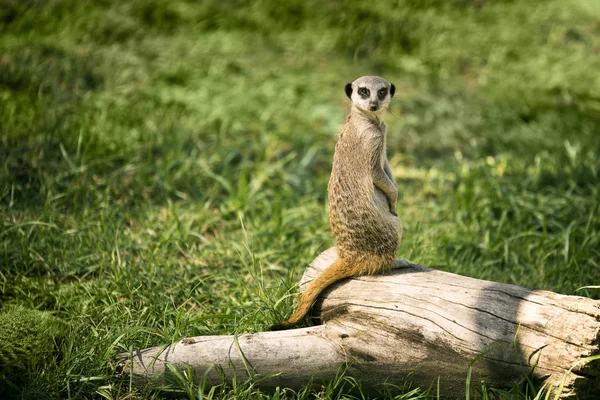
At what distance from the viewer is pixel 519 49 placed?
25.1 ft

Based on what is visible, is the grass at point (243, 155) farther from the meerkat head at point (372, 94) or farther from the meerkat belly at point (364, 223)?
the meerkat head at point (372, 94)

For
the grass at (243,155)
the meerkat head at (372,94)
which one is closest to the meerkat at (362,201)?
the meerkat head at (372,94)

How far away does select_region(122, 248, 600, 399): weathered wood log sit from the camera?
2.70m

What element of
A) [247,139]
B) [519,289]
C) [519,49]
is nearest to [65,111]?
[247,139]

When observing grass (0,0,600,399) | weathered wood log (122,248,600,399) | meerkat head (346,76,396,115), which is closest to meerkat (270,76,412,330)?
meerkat head (346,76,396,115)

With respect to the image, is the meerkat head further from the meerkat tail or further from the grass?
the grass

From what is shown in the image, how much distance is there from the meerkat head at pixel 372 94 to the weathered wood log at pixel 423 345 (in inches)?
37.2

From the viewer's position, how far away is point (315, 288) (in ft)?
10.3

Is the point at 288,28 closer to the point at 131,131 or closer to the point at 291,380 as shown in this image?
the point at 131,131

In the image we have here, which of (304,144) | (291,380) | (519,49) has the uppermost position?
(519,49)

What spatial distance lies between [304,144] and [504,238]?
221 cm

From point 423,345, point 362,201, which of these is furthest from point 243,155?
point 423,345

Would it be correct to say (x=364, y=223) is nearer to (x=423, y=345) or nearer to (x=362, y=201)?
(x=362, y=201)

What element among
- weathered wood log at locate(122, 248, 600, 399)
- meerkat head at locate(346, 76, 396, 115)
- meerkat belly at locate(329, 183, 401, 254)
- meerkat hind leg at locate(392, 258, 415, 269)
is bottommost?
weathered wood log at locate(122, 248, 600, 399)
